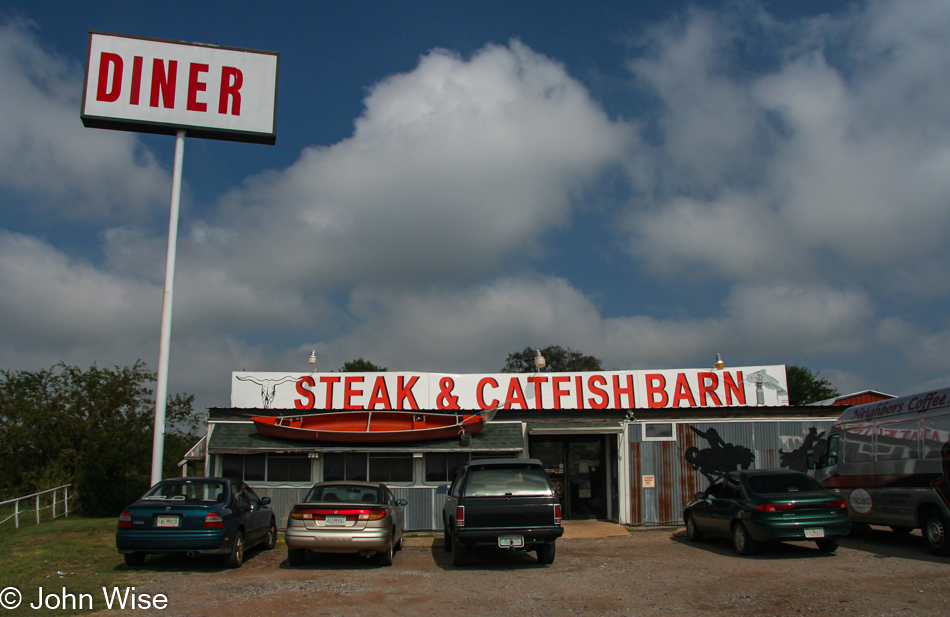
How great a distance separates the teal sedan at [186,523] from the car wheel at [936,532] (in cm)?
1132

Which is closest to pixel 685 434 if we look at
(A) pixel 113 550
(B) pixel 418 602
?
(B) pixel 418 602

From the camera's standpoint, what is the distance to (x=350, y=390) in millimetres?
19672

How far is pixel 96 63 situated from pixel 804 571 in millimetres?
18393

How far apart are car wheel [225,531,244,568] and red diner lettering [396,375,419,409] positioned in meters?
8.50

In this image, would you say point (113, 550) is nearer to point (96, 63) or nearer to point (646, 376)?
point (96, 63)

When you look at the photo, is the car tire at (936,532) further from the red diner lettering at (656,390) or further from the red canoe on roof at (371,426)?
the red canoe on roof at (371,426)

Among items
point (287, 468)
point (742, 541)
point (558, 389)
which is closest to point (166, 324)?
point (287, 468)

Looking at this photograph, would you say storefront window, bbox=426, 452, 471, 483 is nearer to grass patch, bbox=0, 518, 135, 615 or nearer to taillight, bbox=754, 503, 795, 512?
grass patch, bbox=0, 518, 135, 615

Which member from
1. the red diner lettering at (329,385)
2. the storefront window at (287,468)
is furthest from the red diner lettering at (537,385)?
the storefront window at (287,468)

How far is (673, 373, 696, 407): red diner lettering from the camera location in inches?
782

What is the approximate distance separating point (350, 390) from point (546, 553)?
32.8ft

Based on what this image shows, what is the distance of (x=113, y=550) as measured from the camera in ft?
41.2

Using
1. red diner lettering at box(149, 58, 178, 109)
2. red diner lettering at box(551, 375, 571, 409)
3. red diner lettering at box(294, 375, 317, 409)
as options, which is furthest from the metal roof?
red diner lettering at box(149, 58, 178, 109)

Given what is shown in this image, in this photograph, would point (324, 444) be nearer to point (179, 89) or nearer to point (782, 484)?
point (179, 89)
